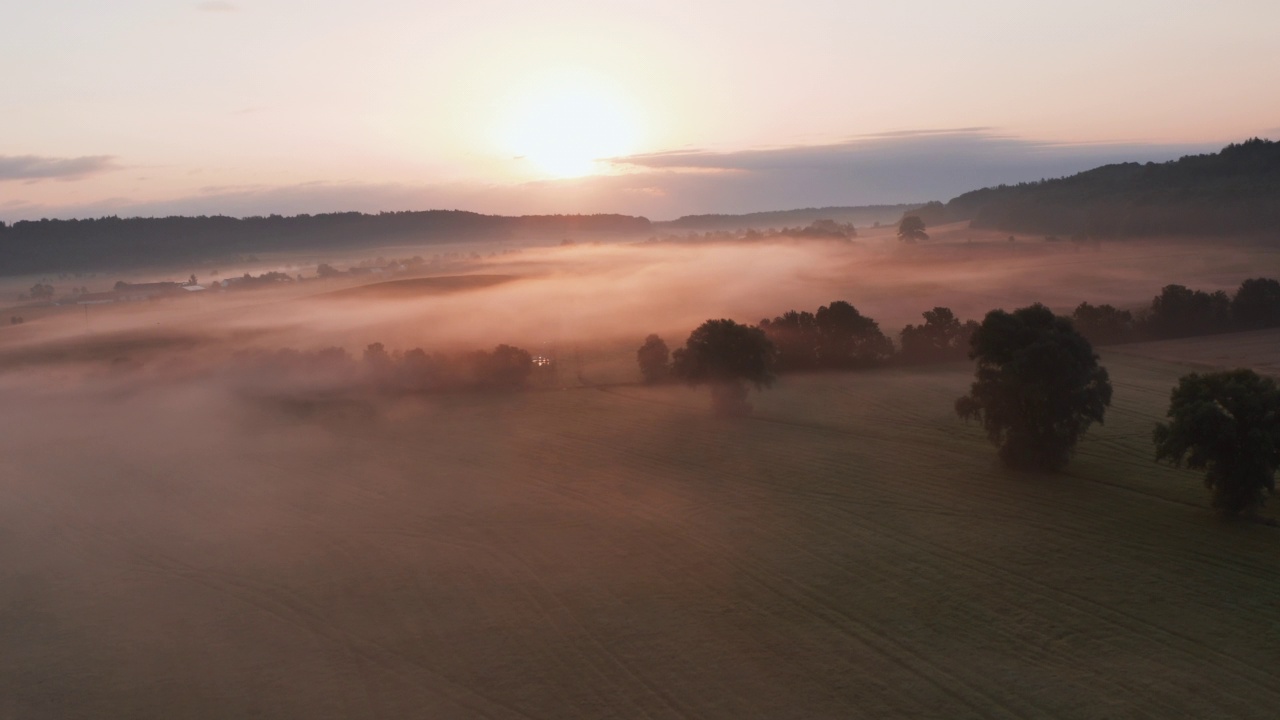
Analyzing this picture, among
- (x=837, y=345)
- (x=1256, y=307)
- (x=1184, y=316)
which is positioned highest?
(x=1256, y=307)

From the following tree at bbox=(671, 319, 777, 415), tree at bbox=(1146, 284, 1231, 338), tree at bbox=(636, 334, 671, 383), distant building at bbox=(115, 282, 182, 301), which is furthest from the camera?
distant building at bbox=(115, 282, 182, 301)

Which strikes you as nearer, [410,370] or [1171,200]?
[410,370]

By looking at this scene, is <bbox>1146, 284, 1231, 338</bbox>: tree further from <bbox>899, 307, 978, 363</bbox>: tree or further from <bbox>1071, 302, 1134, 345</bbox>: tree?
<bbox>899, 307, 978, 363</bbox>: tree

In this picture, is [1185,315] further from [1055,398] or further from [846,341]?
[1055,398]

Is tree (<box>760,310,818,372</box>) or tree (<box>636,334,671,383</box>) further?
tree (<box>760,310,818,372</box>)

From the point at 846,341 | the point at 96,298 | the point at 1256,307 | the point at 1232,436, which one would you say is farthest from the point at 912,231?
the point at 1232,436

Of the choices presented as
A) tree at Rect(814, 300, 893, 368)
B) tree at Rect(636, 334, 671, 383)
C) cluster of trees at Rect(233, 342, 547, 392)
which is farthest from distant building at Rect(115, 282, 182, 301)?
tree at Rect(814, 300, 893, 368)

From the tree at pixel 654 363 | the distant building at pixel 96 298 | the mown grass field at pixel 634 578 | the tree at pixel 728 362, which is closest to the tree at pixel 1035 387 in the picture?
the mown grass field at pixel 634 578
